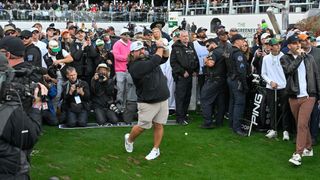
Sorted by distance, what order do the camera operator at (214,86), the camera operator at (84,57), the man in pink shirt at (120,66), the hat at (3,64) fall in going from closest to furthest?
the hat at (3,64) → the camera operator at (214,86) → the camera operator at (84,57) → the man in pink shirt at (120,66)

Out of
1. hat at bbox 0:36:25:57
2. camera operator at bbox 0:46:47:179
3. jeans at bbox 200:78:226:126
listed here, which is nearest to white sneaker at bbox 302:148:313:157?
jeans at bbox 200:78:226:126

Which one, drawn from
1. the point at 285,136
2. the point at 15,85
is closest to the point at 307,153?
the point at 285,136

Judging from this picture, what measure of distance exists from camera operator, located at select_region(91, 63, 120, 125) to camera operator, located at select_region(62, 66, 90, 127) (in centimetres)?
30

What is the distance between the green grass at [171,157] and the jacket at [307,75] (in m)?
1.11

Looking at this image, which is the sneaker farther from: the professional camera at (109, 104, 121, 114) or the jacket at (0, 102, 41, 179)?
the jacket at (0, 102, 41, 179)

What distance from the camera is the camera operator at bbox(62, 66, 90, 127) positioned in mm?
9047

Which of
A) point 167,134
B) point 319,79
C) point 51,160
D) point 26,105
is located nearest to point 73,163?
point 51,160

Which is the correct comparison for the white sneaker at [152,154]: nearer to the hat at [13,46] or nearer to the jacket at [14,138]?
the hat at [13,46]

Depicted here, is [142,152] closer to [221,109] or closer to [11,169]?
[221,109]

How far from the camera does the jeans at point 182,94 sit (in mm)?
9383

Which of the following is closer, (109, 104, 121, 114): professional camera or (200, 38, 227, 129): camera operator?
(200, 38, 227, 129): camera operator

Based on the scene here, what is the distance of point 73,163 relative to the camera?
265 inches

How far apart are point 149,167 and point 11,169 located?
3418 millimetres

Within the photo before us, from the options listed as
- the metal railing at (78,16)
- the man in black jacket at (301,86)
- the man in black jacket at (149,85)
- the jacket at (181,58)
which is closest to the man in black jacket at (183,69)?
the jacket at (181,58)
